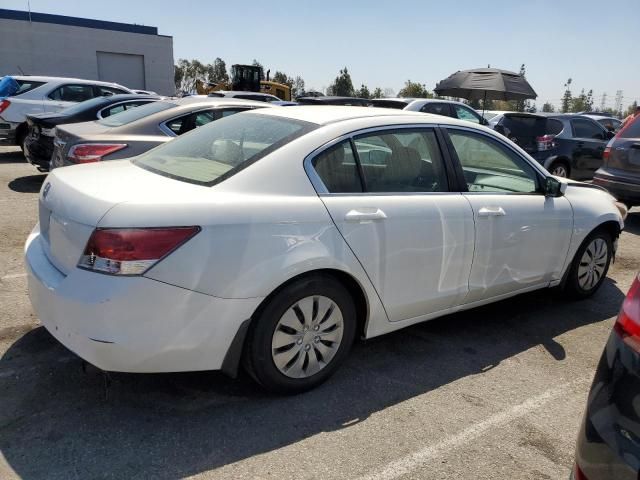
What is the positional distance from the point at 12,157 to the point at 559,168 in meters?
11.3

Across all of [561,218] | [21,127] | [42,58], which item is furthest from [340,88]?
[561,218]

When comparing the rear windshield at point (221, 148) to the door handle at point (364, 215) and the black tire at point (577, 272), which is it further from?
the black tire at point (577, 272)

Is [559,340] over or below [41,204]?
below

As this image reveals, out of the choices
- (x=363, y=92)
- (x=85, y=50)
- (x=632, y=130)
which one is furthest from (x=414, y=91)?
(x=632, y=130)

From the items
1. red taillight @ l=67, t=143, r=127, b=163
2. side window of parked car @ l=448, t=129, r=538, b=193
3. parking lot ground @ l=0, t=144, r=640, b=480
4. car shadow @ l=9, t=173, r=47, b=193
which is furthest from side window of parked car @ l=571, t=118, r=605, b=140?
car shadow @ l=9, t=173, r=47, b=193

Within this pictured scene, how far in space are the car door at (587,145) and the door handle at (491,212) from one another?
7838 millimetres

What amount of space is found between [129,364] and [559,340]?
3093 mm

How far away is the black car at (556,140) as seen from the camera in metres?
10.3

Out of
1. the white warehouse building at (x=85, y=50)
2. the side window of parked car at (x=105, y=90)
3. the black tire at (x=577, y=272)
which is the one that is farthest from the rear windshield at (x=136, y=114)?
the white warehouse building at (x=85, y=50)

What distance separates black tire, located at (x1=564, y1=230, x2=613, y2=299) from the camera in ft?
14.8

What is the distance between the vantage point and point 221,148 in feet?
10.7

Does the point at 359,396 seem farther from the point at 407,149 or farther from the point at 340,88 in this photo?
the point at 340,88

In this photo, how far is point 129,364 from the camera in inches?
99.8

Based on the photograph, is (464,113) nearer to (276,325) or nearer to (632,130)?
(632,130)
